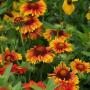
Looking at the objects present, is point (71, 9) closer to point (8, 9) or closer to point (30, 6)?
point (30, 6)

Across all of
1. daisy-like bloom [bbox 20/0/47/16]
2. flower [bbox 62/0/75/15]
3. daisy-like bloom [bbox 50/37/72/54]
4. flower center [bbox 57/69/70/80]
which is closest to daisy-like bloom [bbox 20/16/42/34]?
daisy-like bloom [bbox 20/0/47/16]

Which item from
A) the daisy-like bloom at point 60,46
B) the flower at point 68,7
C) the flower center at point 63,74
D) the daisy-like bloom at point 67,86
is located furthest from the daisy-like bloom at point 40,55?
the flower at point 68,7

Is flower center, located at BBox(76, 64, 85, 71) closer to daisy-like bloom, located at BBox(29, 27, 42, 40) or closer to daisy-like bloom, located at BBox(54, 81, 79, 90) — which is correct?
daisy-like bloom, located at BBox(54, 81, 79, 90)

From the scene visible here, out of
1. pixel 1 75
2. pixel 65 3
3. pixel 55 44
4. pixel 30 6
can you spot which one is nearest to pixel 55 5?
pixel 65 3

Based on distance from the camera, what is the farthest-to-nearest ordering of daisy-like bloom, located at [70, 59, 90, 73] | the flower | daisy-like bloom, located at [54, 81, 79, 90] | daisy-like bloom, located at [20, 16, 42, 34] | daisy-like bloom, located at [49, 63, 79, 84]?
the flower, daisy-like bloom, located at [20, 16, 42, 34], daisy-like bloom, located at [70, 59, 90, 73], daisy-like bloom, located at [49, 63, 79, 84], daisy-like bloom, located at [54, 81, 79, 90]

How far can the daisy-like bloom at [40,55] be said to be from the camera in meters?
2.42

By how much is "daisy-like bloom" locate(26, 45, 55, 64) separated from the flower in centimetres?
58

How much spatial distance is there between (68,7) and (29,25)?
0.43 metres

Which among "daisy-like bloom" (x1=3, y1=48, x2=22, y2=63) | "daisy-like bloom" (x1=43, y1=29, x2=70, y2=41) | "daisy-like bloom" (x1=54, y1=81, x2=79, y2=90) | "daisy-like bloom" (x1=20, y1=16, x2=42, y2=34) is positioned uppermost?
"daisy-like bloom" (x1=20, y1=16, x2=42, y2=34)

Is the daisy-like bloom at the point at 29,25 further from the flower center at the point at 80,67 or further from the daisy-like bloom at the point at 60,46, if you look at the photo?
the flower center at the point at 80,67

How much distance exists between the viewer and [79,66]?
2.40 metres

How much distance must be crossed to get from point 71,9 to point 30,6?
0.34 meters

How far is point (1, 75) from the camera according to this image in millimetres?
2131

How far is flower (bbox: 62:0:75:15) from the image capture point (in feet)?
9.78
